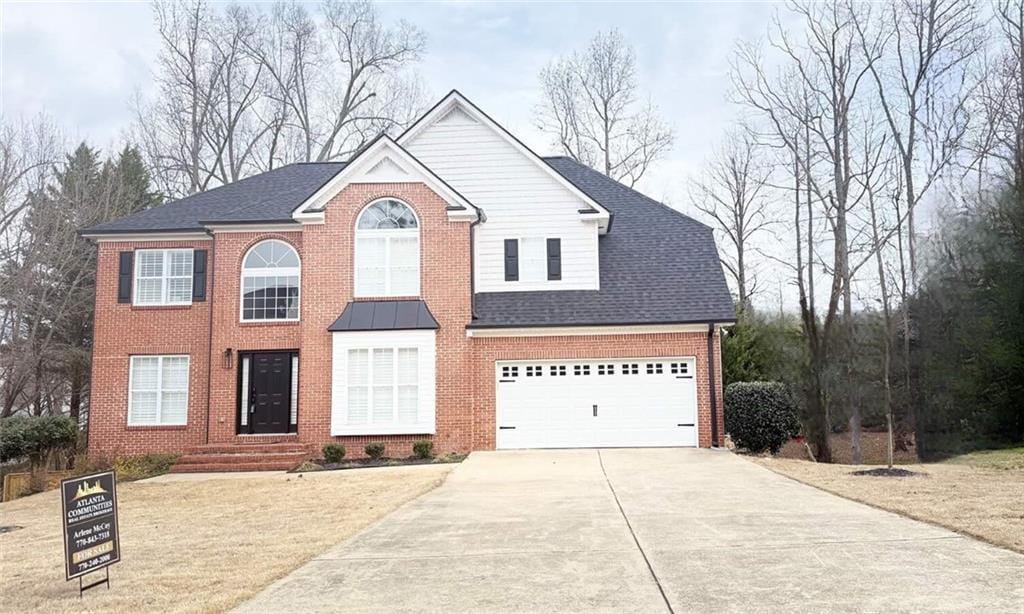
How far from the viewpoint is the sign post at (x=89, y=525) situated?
6.67m

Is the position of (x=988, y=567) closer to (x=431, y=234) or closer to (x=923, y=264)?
(x=431, y=234)

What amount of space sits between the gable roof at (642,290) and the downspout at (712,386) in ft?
1.83

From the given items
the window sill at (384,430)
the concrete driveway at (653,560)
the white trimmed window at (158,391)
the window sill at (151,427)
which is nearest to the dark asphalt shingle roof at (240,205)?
the white trimmed window at (158,391)

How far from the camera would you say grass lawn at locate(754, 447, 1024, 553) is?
27.3 ft

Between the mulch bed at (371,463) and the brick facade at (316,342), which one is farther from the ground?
the brick facade at (316,342)

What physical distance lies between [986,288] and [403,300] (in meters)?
16.3

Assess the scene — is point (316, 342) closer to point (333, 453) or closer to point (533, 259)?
point (333, 453)

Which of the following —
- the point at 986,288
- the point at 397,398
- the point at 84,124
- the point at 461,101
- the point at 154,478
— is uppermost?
the point at 84,124

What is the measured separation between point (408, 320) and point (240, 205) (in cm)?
641

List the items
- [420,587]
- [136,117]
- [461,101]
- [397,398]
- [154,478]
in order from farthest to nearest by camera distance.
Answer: [136,117] < [461,101] < [397,398] < [154,478] < [420,587]

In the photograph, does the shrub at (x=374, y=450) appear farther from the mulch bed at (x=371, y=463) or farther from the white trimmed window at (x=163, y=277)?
the white trimmed window at (x=163, y=277)

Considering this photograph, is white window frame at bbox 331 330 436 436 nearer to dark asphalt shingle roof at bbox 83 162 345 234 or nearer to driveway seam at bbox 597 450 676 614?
dark asphalt shingle roof at bbox 83 162 345 234

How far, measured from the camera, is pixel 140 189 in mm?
31938

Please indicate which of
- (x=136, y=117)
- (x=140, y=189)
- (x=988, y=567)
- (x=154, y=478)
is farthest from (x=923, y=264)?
(x=136, y=117)
